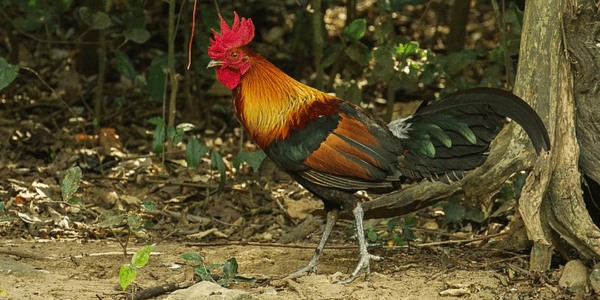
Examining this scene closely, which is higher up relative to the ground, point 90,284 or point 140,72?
point 140,72

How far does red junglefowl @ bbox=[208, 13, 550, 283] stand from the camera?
5.58 metres

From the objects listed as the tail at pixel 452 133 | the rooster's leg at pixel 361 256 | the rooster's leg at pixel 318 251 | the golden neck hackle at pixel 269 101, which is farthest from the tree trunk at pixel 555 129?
the golden neck hackle at pixel 269 101

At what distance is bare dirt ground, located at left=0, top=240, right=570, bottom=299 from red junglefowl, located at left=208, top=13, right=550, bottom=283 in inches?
9.0

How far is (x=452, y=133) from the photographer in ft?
18.5

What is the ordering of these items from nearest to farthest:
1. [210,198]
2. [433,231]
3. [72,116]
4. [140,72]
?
[433,231]
[210,198]
[72,116]
[140,72]

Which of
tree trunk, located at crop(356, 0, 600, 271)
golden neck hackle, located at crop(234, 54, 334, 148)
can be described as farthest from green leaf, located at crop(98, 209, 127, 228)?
tree trunk, located at crop(356, 0, 600, 271)

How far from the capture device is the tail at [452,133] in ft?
18.2

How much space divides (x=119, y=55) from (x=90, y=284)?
3.26 meters

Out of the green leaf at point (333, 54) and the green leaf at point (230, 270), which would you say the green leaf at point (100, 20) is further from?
the green leaf at point (230, 270)

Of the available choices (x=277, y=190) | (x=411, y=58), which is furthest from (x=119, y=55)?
(x=411, y=58)

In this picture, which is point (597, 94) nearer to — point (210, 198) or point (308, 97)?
point (308, 97)

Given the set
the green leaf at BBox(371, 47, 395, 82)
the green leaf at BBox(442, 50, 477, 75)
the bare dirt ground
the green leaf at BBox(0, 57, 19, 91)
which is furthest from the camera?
the green leaf at BBox(442, 50, 477, 75)

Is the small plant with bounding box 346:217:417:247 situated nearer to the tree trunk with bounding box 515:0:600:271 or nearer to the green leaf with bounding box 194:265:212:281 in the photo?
the tree trunk with bounding box 515:0:600:271

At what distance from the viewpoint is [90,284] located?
540 centimetres
